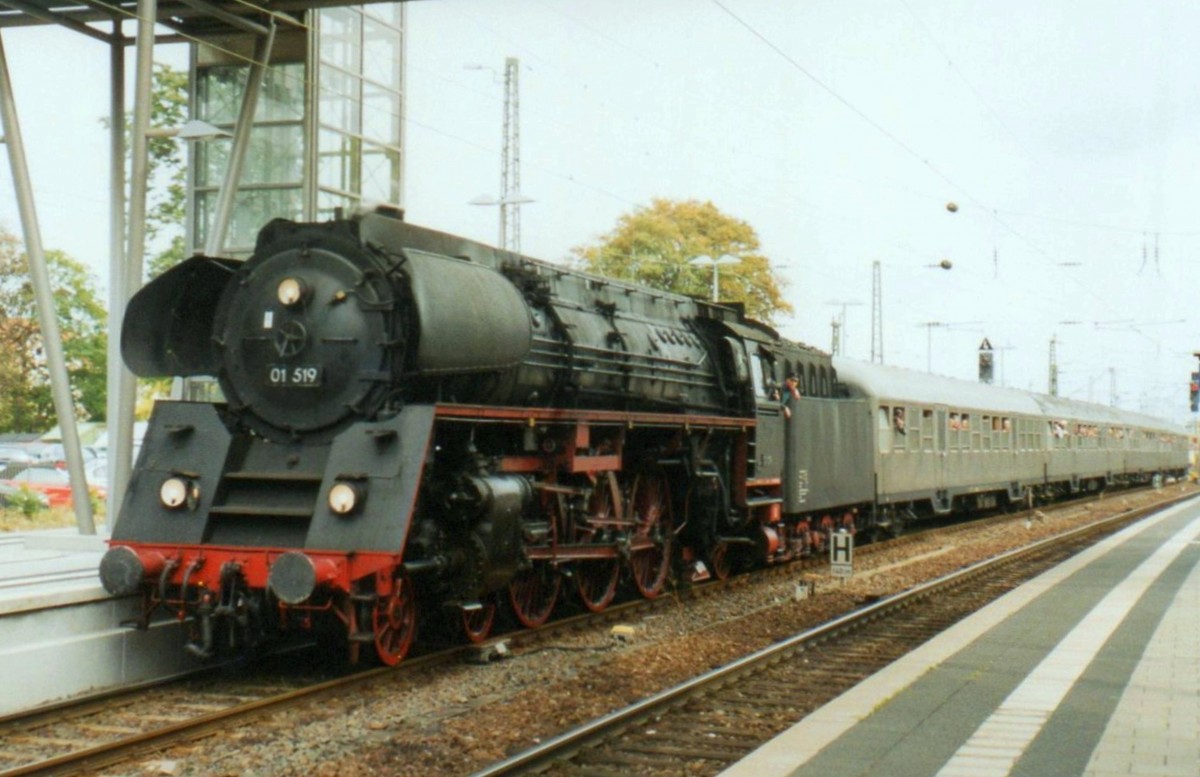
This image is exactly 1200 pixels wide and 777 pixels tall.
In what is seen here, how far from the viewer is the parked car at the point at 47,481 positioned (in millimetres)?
28078

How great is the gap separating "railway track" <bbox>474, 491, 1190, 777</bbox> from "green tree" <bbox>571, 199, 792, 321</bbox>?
38.1 m

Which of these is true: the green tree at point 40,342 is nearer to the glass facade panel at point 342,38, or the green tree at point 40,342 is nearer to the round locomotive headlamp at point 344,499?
the glass facade panel at point 342,38

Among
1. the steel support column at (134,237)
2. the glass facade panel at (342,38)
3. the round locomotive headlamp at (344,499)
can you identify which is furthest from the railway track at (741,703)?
the glass facade panel at (342,38)

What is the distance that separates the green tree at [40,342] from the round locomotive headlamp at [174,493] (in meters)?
29.9

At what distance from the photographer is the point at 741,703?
923 centimetres

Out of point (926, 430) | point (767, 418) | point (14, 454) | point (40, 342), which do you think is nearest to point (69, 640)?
point (767, 418)

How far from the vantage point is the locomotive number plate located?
33.6ft

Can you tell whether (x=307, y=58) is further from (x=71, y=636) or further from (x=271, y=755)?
(x=271, y=755)

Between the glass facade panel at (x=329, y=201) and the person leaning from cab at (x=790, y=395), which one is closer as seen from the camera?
the glass facade panel at (x=329, y=201)

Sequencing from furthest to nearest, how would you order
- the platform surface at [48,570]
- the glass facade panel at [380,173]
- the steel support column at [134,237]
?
the glass facade panel at [380,173] < the steel support column at [134,237] < the platform surface at [48,570]

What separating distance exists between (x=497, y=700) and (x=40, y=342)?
38293 millimetres

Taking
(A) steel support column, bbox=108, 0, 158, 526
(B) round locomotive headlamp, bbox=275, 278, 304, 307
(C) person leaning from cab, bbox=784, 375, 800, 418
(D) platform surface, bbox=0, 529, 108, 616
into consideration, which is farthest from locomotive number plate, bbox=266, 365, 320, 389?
(C) person leaning from cab, bbox=784, 375, 800, 418

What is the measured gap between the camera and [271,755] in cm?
772

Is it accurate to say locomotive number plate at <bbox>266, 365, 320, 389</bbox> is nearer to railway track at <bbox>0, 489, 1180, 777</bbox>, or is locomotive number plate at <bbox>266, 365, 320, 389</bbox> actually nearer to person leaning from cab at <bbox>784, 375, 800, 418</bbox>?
railway track at <bbox>0, 489, 1180, 777</bbox>
